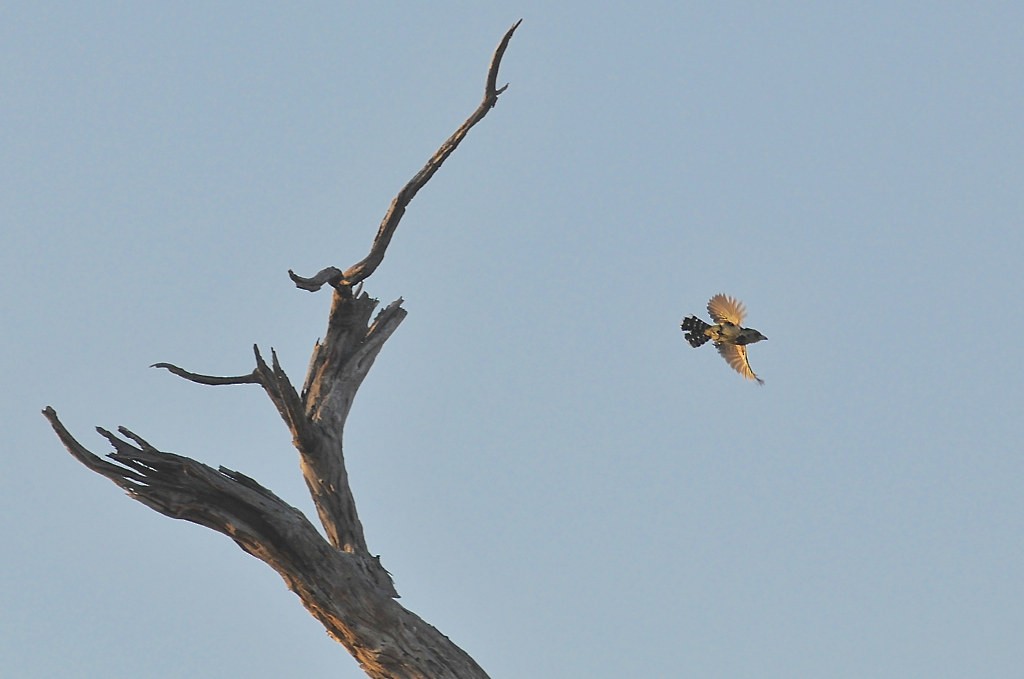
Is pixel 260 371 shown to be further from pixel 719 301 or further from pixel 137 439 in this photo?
pixel 719 301

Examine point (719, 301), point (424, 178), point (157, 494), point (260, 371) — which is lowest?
point (157, 494)

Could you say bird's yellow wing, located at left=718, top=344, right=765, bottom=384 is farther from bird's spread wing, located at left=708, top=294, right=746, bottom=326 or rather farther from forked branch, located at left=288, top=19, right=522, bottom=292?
forked branch, located at left=288, top=19, right=522, bottom=292

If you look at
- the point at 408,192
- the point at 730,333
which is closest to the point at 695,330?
the point at 730,333

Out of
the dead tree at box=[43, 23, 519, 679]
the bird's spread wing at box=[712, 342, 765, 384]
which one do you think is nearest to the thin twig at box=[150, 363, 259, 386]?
the dead tree at box=[43, 23, 519, 679]

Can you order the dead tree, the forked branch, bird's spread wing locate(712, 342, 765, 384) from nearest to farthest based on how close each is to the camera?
the dead tree, the forked branch, bird's spread wing locate(712, 342, 765, 384)

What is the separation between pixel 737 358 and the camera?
1603 centimetres

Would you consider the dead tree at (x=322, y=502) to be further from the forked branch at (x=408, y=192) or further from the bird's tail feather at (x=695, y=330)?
the bird's tail feather at (x=695, y=330)

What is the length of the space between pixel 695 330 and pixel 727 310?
554mm

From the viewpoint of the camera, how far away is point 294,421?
33.1 feet

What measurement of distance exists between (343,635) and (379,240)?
9.87 ft

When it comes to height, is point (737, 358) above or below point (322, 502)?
above

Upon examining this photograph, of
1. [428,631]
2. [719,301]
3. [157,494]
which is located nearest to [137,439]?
[157,494]

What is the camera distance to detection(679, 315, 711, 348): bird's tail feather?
16312 mm

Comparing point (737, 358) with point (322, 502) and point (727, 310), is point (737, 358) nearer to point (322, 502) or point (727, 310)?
point (727, 310)
